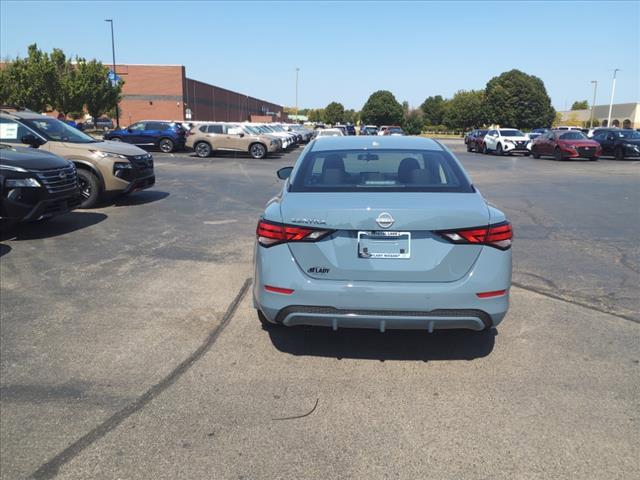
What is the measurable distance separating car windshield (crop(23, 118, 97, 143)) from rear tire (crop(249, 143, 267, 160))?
618 inches

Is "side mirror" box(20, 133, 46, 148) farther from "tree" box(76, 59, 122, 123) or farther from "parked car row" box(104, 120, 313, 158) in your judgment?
"tree" box(76, 59, 122, 123)

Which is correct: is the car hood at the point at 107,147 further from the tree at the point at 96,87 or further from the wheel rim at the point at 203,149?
the tree at the point at 96,87

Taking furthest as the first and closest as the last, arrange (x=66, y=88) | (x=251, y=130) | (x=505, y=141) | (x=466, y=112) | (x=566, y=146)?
1. (x=466, y=112)
2. (x=66, y=88)
3. (x=505, y=141)
4. (x=251, y=130)
5. (x=566, y=146)

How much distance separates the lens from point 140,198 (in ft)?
39.2

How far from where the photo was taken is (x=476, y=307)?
3527 mm

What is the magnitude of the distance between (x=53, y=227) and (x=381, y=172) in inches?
253

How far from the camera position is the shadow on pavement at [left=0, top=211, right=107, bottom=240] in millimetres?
8000

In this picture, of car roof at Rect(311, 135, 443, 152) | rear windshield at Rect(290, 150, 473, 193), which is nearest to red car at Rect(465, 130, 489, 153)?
car roof at Rect(311, 135, 443, 152)

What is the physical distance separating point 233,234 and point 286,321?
191 inches

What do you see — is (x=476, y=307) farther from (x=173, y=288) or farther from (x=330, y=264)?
(x=173, y=288)

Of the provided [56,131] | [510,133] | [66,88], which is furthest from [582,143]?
[66,88]

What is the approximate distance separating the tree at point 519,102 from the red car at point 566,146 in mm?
50820

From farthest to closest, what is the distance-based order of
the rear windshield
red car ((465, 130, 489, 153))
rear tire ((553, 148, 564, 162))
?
red car ((465, 130, 489, 153)), rear tire ((553, 148, 564, 162)), the rear windshield

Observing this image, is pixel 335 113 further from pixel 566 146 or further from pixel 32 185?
pixel 32 185
